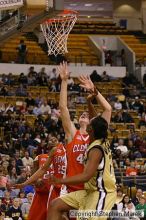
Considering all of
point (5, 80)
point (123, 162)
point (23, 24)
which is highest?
point (23, 24)

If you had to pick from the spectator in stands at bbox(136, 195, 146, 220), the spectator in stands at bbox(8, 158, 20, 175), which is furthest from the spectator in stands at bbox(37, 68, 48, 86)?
the spectator in stands at bbox(136, 195, 146, 220)

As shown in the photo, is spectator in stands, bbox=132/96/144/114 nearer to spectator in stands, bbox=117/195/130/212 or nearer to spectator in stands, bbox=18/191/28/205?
spectator in stands, bbox=117/195/130/212

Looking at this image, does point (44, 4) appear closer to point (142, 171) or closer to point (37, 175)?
point (37, 175)

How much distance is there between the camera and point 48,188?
8.38 meters

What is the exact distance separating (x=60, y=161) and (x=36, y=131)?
1227cm

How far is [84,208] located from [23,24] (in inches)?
147

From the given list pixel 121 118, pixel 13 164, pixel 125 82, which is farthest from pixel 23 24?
pixel 125 82

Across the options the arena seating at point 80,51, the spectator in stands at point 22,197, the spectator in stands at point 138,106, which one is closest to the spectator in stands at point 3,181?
the spectator in stands at point 22,197

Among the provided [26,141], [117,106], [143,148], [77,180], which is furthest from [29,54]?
[77,180]

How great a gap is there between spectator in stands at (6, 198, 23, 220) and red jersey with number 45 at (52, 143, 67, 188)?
16.6ft

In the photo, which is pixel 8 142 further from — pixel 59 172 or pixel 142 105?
pixel 59 172

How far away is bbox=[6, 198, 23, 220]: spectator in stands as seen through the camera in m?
12.9

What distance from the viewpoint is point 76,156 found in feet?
25.0

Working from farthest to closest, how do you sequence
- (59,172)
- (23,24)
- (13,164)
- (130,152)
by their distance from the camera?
(130,152) < (13,164) < (23,24) < (59,172)
